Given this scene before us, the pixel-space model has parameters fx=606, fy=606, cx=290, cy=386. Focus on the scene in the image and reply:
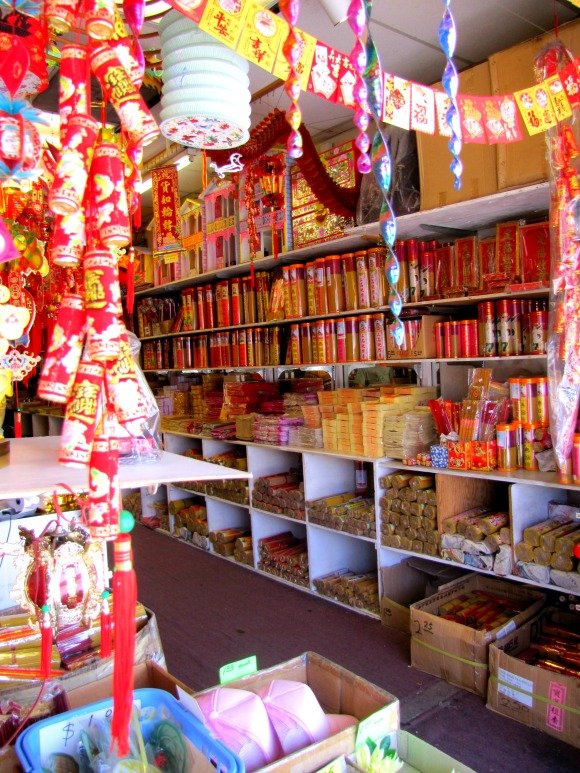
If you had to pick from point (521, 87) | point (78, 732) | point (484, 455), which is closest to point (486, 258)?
point (521, 87)

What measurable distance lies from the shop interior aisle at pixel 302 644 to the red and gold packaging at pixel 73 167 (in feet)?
7.82

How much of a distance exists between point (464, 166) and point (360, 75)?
1695 mm

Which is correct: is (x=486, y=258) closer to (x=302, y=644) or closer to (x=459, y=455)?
(x=459, y=455)

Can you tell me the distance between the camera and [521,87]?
9.22 feet

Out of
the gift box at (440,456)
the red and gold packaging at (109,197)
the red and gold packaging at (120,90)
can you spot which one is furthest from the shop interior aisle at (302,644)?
the red and gold packaging at (120,90)

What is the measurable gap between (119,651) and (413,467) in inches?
99.1

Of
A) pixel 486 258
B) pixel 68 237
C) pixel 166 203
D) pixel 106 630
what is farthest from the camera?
pixel 166 203

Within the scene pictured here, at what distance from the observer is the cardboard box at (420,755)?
54.7 inches

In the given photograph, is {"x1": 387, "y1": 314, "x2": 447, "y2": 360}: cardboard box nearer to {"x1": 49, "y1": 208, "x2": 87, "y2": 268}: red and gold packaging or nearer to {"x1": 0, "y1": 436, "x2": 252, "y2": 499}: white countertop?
{"x1": 0, "y1": 436, "x2": 252, "y2": 499}: white countertop

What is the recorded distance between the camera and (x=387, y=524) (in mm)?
3463

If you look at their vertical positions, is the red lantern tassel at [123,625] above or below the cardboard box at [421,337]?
below

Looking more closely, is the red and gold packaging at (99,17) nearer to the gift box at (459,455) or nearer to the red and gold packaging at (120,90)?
the red and gold packaging at (120,90)

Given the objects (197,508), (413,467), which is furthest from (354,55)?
(197,508)

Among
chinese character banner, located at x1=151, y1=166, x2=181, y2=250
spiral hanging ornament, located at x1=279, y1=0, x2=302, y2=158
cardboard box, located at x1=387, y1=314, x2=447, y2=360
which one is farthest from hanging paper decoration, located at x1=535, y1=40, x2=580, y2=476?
chinese character banner, located at x1=151, y1=166, x2=181, y2=250
